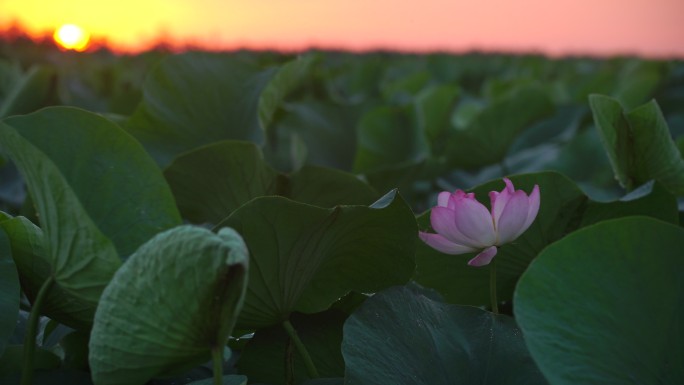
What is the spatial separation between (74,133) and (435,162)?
0.85 m

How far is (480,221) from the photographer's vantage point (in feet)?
1.82

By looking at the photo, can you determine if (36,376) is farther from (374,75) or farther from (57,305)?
(374,75)

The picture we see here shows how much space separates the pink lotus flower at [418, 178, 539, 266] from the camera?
552 millimetres

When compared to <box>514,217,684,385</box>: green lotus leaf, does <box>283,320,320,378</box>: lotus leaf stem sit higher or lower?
lower

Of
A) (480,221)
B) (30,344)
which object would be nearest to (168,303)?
(30,344)

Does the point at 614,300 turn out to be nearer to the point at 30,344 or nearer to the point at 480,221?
the point at 480,221

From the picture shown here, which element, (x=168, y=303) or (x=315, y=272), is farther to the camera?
(x=315, y=272)

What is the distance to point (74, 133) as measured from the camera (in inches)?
21.1

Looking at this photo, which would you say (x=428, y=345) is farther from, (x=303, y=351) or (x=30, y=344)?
(x=30, y=344)

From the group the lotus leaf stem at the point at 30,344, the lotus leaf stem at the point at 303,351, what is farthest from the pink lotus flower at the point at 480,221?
the lotus leaf stem at the point at 30,344

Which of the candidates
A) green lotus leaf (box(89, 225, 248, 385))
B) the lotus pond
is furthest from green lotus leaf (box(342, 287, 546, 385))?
green lotus leaf (box(89, 225, 248, 385))

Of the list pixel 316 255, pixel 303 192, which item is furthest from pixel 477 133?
pixel 316 255

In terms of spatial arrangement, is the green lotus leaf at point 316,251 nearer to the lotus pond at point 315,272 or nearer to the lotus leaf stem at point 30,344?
the lotus pond at point 315,272

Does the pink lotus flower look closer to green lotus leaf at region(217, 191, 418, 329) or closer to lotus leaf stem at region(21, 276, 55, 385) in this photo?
green lotus leaf at region(217, 191, 418, 329)
